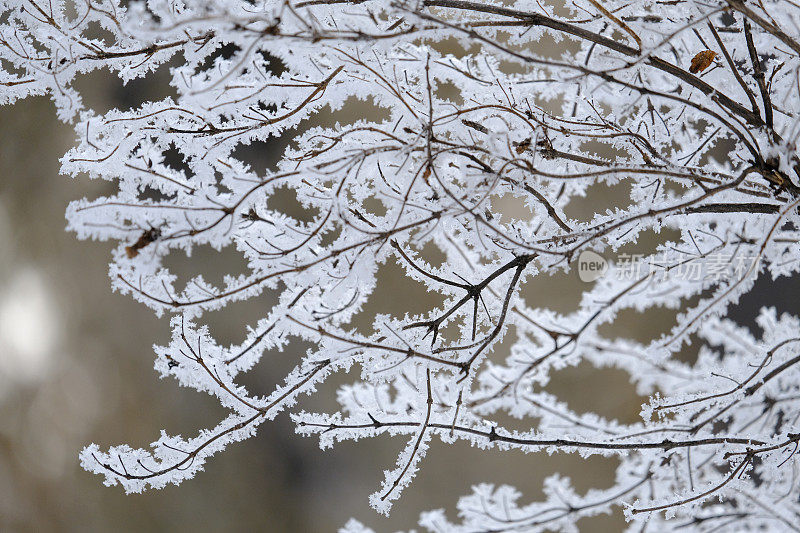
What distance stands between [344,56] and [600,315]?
0.36 meters

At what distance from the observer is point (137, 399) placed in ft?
5.28

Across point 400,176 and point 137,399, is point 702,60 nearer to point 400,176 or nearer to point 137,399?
point 400,176

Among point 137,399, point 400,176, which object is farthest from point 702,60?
point 137,399

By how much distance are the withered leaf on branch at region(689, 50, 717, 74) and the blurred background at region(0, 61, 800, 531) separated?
1.18 m

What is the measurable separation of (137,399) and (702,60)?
1640mm

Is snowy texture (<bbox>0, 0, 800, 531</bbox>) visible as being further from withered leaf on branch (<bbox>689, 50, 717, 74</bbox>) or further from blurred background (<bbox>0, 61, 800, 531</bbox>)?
blurred background (<bbox>0, 61, 800, 531</bbox>)

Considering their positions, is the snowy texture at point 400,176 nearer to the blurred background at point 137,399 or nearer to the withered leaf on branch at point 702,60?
the withered leaf on branch at point 702,60

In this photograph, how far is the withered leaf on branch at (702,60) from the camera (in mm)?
518

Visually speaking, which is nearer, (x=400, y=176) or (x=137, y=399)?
(x=400, y=176)

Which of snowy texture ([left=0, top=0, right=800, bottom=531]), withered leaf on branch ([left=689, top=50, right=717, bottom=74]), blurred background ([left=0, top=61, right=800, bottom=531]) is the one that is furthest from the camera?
blurred background ([left=0, top=61, right=800, bottom=531])

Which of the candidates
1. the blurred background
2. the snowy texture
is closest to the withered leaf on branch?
the snowy texture

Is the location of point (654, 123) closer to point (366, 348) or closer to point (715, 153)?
point (366, 348)

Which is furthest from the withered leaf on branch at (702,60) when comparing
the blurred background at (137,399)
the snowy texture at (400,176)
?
the blurred background at (137,399)

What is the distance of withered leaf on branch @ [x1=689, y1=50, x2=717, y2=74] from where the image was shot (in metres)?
0.52
